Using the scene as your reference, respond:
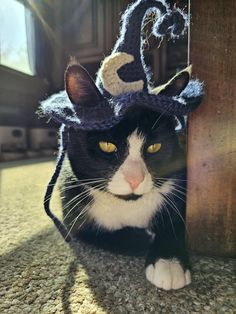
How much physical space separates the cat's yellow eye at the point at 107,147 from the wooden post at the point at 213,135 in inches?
6.2

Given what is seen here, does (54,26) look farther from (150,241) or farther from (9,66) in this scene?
(150,241)

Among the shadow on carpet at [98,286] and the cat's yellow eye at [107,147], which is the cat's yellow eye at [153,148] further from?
the shadow on carpet at [98,286]

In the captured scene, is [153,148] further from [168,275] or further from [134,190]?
[168,275]

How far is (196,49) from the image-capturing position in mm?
569

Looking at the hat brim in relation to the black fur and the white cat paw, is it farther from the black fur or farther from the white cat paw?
the white cat paw

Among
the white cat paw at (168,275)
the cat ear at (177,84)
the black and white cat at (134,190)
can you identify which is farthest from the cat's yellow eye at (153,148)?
the white cat paw at (168,275)

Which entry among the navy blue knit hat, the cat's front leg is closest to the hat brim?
the navy blue knit hat

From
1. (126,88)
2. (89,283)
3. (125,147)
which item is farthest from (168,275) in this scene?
(126,88)

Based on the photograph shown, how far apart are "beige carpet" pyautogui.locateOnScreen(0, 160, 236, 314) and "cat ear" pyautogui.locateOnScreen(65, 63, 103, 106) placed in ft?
1.10

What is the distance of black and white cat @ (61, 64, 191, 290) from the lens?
0.56 m

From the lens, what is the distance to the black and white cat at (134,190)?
56 centimetres

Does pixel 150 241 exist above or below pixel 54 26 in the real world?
below

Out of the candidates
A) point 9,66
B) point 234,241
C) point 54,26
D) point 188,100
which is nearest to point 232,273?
point 234,241

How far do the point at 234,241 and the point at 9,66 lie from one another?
3.11 m
